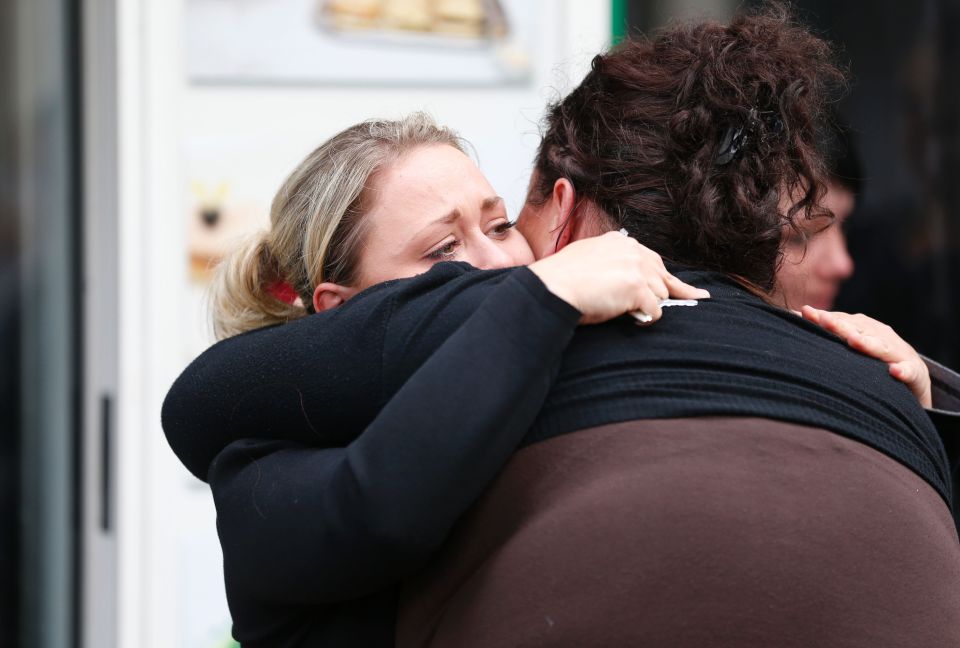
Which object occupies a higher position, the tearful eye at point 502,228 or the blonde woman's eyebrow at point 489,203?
the blonde woman's eyebrow at point 489,203

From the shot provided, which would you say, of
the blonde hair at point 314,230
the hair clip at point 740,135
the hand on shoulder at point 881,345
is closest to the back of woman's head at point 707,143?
the hair clip at point 740,135

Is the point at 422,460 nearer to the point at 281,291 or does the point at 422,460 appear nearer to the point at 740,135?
the point at 740,135

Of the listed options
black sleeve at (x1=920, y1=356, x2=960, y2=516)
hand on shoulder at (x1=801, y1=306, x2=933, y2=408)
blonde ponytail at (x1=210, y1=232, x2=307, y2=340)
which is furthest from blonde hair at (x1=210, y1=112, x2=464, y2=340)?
black sleeve at (x1=920, y1=356, x2=960, y2=516)

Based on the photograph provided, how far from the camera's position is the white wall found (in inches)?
116

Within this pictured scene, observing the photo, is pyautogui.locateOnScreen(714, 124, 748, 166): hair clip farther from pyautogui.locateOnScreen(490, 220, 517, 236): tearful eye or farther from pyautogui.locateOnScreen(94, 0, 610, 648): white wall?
pyautogui.locateOnScreen(94, 0, 610, 648): white wall

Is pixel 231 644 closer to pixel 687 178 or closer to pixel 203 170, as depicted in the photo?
pixel 203 170

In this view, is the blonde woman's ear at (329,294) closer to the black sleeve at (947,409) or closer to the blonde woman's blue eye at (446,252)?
the blonde woman's blue eye at (446,252)

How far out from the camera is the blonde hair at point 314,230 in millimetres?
1666

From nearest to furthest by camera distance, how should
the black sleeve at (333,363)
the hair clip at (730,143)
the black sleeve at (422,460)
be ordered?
the black sleeve at (422,460)
the black sleeve at (333,363)
the hair clip at (730,143)

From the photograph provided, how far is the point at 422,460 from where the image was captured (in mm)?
1092

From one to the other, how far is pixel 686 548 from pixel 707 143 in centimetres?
54

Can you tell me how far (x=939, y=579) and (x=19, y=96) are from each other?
9.40 feet

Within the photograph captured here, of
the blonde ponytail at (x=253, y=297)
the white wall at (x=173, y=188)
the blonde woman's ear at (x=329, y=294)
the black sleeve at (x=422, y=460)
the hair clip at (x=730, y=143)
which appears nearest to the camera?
the black sleeve at (x=422, y=460)

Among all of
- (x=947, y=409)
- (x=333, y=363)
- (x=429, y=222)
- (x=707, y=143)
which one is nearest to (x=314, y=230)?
(x=429, y=222)
